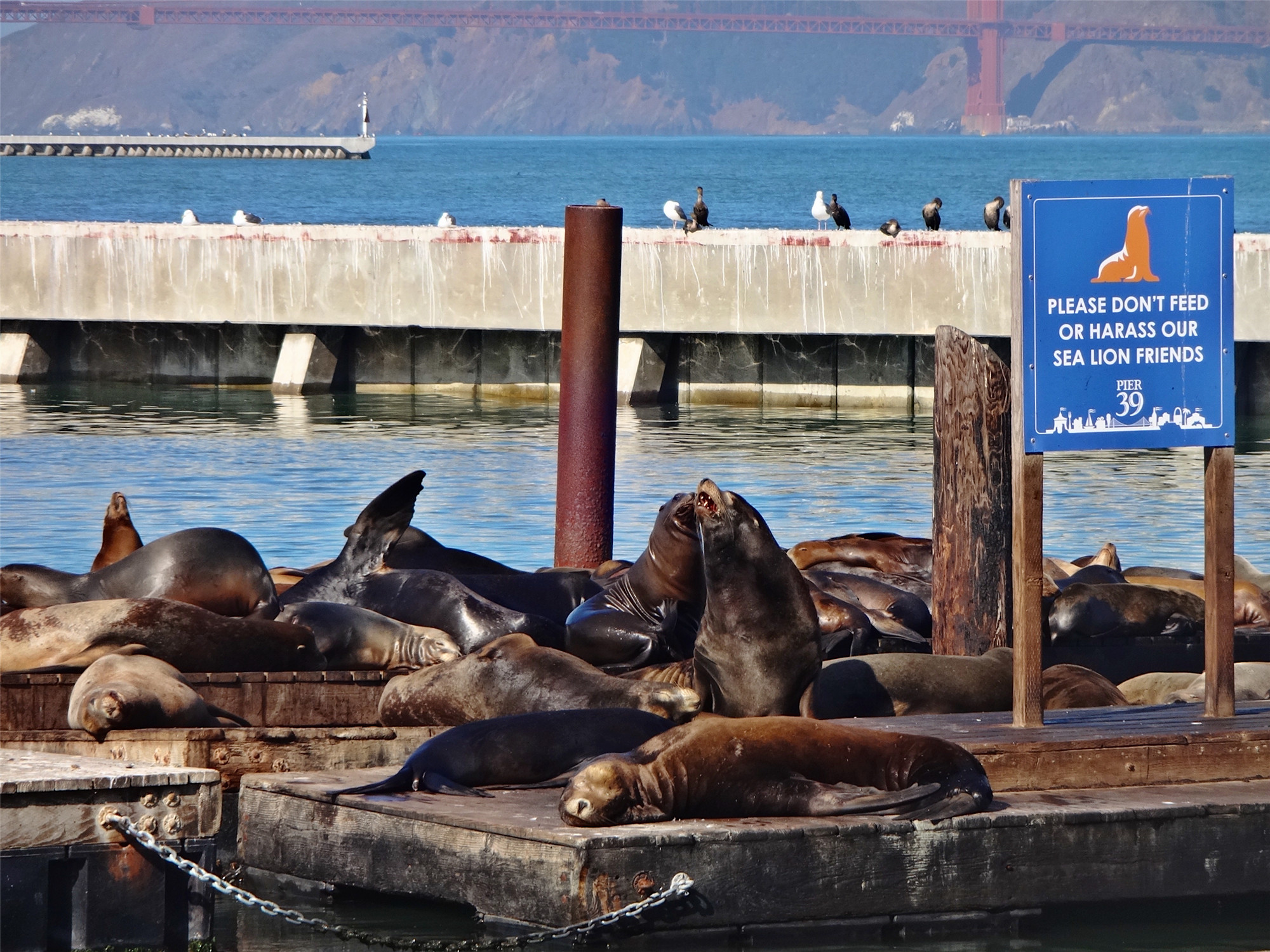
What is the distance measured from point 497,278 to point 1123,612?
41.6 feet

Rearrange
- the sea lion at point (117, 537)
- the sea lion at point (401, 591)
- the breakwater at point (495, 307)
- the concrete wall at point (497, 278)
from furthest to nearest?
the breakwater at point (495, 307), the concrete wall at point (497, 278), the sea lion at point (117, 537), the sea lion at point (401, 591)

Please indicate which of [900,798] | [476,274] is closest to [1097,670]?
[900,798]

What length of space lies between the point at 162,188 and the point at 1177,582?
90.9m

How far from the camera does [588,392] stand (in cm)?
1059

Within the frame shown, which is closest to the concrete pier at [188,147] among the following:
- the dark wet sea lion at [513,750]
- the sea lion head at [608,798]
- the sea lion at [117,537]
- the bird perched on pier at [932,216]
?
the bird perched on pier at [932,216]

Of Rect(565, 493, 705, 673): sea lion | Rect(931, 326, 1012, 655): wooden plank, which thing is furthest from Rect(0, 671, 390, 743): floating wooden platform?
Rect(931, 326, 1012, 655): wooden plank

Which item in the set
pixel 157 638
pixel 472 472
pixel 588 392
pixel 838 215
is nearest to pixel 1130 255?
pixel 157 638

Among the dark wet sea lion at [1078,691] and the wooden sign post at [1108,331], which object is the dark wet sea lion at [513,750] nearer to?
the wooden sign post at [1108,331]

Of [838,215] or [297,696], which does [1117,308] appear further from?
[838,215]

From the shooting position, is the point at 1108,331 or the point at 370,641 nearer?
the point at 1108,331

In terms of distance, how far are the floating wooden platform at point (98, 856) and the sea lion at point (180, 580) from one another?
2.76 metres

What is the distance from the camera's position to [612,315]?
10758mm

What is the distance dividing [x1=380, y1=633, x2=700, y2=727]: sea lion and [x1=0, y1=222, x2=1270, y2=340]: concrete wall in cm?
1292

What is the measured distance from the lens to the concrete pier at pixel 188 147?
14238cm
